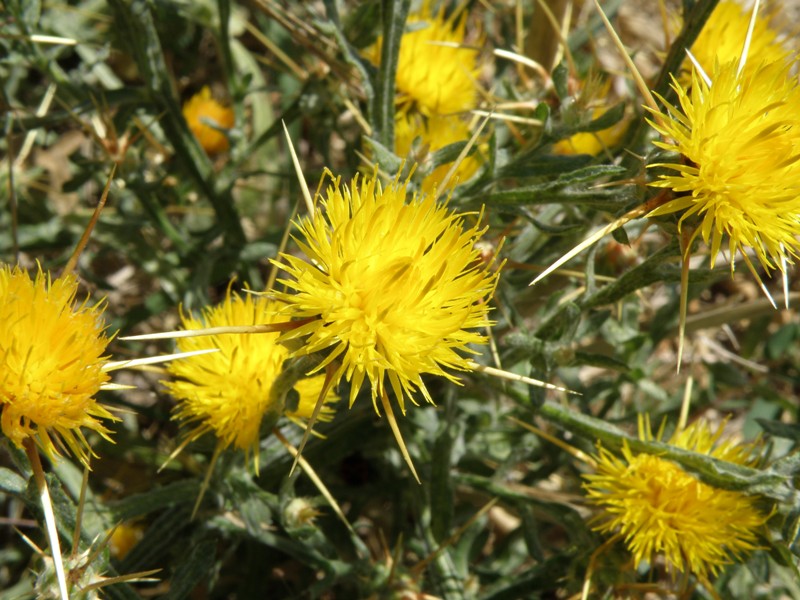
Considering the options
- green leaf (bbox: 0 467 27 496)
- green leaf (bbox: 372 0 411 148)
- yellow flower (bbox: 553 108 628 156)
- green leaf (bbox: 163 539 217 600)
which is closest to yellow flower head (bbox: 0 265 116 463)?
green leaf (bbox: 0 467 27 496)

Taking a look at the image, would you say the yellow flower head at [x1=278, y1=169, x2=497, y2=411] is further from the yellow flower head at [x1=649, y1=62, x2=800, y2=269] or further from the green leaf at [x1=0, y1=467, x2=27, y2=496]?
the green leaf at [x1=0, y1=467, x2=27, y2=496]

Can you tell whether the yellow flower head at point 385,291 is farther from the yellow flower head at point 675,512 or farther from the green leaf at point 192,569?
the green leaf at point 192,569

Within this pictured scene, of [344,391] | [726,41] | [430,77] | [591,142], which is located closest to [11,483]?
[344,391]

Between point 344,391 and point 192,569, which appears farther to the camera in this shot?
point 344,391

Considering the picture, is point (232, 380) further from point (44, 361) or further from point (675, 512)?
point (675, 512)

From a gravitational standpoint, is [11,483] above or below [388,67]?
below

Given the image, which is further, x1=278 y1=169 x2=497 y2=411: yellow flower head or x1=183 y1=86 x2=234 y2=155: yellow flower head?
x1=183 y1=86 x2=234 y2=155: yellow flower head
